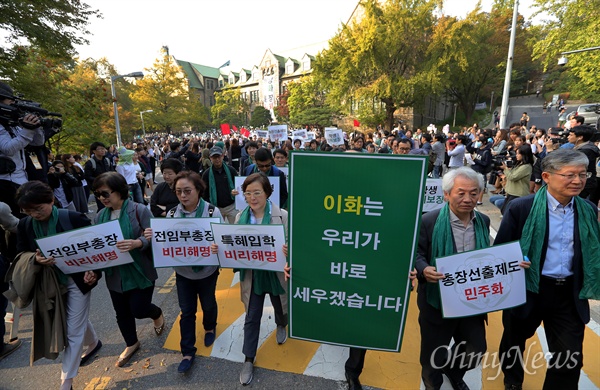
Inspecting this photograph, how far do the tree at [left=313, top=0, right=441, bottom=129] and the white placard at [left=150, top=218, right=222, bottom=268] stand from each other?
88.7 ft

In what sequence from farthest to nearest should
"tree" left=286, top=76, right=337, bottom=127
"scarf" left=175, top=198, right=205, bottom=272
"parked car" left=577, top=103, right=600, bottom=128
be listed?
1. "tree" left=286, top=76, right=337, bottom=127
2. "parked car" left=577, top=103, right=600, bottom=128
3. "scarf" left=175, top=198, right=205, bottom=272

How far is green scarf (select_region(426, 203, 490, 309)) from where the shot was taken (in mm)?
2324

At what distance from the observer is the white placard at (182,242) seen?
2863 millimetres

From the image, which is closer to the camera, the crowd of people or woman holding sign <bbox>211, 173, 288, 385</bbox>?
the crowd of people

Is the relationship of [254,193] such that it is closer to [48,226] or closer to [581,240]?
[48,226]

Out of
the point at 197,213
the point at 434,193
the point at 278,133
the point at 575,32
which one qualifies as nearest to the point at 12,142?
the point at 197,213

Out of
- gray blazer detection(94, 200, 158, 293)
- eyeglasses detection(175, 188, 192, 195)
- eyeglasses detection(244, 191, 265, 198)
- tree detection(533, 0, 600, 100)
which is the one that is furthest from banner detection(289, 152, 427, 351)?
tree detection(533, 0, 600, 100)

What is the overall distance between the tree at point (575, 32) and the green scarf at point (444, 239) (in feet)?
74.7

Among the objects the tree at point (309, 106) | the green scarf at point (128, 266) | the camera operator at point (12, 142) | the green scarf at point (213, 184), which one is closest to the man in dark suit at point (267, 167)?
the green scarf at point (213, 184)

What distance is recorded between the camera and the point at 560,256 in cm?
227

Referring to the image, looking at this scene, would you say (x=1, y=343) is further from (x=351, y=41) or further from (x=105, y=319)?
(x=351, y=41)

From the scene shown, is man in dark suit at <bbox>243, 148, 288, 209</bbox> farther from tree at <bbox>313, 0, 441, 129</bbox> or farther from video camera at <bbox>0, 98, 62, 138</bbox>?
tree at <bbox>313, 0, 441, 129</bbox>

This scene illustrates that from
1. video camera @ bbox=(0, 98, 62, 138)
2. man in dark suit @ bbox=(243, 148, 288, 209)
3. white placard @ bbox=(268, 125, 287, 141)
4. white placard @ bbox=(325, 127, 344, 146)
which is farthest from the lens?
white placard @ bbox=(268, 125, 287, 141)

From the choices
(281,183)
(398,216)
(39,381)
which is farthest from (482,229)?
(39,381)
